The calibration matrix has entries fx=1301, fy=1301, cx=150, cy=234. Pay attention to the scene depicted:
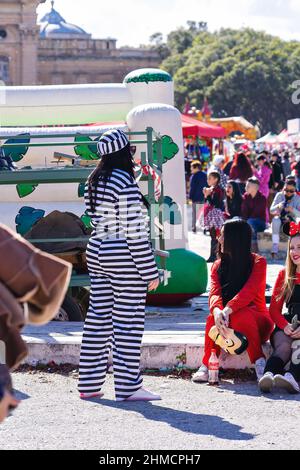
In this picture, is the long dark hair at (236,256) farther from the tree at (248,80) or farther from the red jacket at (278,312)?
the tree at (248,80)

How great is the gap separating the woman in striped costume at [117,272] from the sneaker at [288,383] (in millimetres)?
779

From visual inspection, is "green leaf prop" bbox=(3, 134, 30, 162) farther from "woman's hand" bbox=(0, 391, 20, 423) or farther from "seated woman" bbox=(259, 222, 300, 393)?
"woman's hand" bbox=(0, 391, 20, 423)

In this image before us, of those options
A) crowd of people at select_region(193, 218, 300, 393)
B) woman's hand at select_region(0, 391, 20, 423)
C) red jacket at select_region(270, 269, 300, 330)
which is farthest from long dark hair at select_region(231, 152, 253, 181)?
woman's hand at select_region(0, 391, 20, 423)

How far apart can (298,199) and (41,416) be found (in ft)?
32.0

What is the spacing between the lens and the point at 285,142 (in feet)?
172

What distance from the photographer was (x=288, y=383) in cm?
814

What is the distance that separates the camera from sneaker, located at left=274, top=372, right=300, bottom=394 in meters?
8.14

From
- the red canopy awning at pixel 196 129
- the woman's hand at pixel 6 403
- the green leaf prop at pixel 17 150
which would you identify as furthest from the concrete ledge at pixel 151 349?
the red canopy awning at pixel 196 129

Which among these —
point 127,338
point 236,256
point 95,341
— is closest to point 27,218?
point 236,256

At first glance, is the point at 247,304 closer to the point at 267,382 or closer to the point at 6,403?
the point at 267,382

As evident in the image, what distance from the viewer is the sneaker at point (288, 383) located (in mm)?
8141

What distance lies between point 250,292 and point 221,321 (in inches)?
11.4

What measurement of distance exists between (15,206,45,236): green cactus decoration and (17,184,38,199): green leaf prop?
18 centimetres

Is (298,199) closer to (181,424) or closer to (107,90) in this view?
(107,90)
